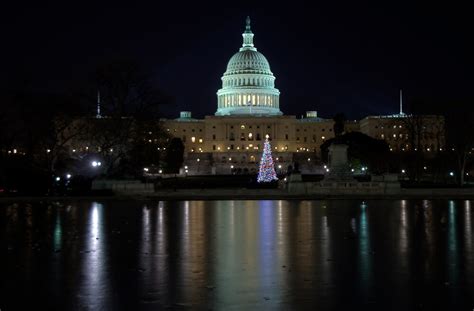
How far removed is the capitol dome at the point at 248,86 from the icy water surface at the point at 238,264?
135 metres

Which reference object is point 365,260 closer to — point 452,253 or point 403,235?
point 452,253

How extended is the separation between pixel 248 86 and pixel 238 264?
145 m

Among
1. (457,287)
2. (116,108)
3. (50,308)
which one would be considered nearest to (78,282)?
(50,308)

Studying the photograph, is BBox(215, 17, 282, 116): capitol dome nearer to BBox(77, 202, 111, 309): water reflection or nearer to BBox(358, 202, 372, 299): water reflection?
BBox(358, 202, 372, 299): water reflection

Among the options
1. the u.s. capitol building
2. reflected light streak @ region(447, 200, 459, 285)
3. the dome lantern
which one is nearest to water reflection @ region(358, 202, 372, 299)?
reflected light streak @ region(447, 200, 459, 285)

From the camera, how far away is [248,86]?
159 m

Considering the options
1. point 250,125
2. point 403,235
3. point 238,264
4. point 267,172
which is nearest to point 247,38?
point 250,125

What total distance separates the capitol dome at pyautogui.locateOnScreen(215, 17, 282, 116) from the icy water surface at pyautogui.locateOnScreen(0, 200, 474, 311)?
442ft

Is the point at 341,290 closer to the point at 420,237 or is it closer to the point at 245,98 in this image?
the point at 420,237

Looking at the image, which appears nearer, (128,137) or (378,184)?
(378,184)

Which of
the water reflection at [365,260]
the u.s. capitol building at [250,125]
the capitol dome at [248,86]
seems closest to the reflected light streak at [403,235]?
the water reflection at [365,260]

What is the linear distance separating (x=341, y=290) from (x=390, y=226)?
38.7 ft

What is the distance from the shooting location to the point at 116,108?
55.7 m

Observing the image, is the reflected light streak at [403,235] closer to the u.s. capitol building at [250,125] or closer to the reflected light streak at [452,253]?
the reflected light streak at [452,253]
